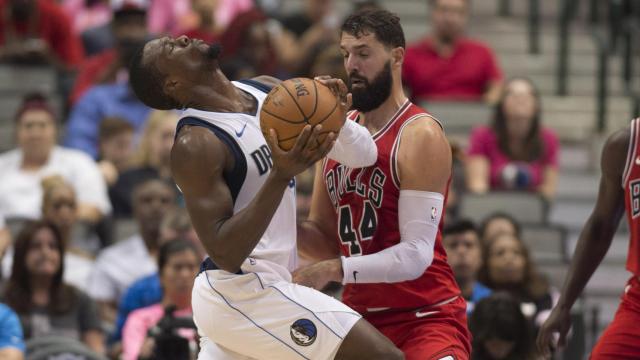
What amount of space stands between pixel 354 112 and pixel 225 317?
3.96 feet

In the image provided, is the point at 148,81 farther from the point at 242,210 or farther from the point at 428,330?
the point at 428,330

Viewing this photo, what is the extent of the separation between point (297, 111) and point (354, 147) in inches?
22.4

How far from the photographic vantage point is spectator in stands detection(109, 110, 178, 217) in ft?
34.3

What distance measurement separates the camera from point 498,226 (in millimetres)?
9055

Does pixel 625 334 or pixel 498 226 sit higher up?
pixel 625 334

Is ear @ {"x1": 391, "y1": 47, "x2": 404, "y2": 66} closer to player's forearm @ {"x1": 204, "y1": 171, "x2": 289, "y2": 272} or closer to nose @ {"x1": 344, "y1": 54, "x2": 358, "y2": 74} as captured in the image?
nose @ {"x1": 344, "y1": 54, "x2": 358, "y2": 74}

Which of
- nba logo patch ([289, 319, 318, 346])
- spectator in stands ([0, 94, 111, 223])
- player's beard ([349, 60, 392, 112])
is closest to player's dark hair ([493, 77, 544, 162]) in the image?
spectator in stands ([0, 94, 111, 223])

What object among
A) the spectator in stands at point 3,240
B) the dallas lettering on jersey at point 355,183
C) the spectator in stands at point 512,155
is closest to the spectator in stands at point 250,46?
the spectator in stands at point 512,155

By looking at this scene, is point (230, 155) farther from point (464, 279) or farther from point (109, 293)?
point (109, 293)

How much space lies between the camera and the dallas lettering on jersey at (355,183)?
579cm

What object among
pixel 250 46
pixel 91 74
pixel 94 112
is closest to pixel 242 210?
pixel 94 112

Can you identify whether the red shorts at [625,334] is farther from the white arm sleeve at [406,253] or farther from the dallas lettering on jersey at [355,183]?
the dallas lettering on jersey at [355,183]

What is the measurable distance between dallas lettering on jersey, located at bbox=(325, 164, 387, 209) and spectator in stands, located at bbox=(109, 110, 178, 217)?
→ 4564 mm

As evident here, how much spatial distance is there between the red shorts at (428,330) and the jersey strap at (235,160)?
92 centimetres
